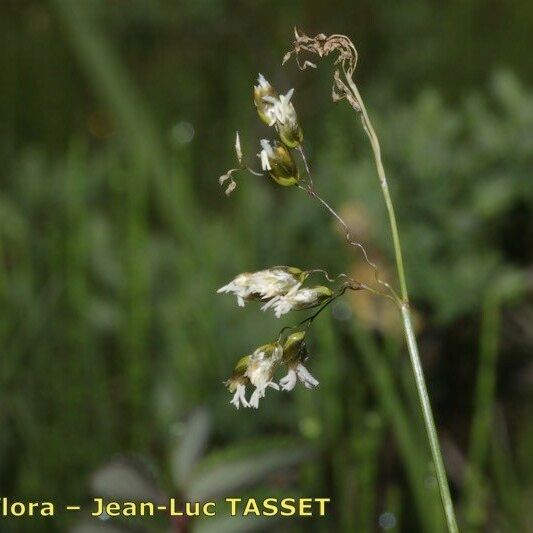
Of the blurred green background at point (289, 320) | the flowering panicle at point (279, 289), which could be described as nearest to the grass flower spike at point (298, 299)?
the flowering panicle at point (279, 289)

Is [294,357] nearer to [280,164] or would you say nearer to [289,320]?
[280,164]

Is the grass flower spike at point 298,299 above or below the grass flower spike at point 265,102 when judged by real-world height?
below

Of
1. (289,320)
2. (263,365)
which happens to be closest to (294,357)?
(263,365)

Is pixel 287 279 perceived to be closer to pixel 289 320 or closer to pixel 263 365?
pixel 263 365

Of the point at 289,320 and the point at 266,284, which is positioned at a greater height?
the point at 289,320

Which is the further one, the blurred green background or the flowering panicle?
the blurred green background

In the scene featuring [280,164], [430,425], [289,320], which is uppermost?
[289,320]

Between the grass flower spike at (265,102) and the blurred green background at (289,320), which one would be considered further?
the blurred green background at (289,320)

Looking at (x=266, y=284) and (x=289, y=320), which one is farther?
(x=289, y=320)

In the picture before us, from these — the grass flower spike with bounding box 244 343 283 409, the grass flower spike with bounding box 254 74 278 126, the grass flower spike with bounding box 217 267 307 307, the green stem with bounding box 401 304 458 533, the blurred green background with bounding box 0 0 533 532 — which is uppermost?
the blurred green background with bounding box 0 0 533 532

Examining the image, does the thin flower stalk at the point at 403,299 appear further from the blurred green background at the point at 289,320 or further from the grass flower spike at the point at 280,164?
the blurred green background at the point at 289,320

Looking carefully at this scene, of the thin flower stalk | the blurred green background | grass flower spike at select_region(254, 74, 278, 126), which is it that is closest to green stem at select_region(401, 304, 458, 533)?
the thin flower stalk

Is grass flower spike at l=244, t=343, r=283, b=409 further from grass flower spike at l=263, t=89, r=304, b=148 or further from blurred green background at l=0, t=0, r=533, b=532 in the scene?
blurred green background at l=0, t=0, r=533, b=532
